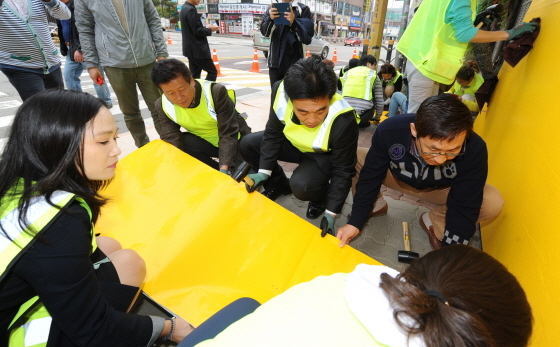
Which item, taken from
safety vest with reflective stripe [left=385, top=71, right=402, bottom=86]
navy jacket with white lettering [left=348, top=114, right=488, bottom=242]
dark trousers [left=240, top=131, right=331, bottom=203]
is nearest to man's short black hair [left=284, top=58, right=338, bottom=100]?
navy jacket with white lettering [left=348, top=114, right=488, bottom=242]

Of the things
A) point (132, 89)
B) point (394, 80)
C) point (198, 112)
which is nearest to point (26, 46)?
point (132, 89)

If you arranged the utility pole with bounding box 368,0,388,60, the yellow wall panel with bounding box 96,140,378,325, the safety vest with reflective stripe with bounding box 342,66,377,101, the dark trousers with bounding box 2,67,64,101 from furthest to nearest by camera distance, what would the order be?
the utility pole with bounding box 368,0,388,60
the safety vest with reflective stripe with bounding box 342,66,377,101
the dark trousers with bounding box 2,67,64,101
the yellow wall panel with bounding box 96,140,378,325

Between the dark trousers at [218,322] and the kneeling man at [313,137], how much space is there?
0.78 m

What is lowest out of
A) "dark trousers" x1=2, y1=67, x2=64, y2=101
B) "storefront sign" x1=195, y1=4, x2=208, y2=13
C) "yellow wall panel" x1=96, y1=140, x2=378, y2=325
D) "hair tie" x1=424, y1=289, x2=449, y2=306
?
"yellow wall panel" x1=96, y1=140, x2=378, y2=325

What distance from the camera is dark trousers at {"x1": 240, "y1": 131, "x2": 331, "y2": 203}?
1.94 m

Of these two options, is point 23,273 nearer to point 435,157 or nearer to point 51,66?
point 435,157

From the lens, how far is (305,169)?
6.55 ft

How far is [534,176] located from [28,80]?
3370mm

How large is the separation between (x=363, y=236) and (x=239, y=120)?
1.32 metres

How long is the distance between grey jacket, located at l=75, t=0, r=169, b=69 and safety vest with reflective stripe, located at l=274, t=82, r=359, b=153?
4.64 ft

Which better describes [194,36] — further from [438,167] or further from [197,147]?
[438,167]

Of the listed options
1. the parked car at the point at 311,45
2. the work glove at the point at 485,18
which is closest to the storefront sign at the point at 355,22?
the parked car at the point at 311,45

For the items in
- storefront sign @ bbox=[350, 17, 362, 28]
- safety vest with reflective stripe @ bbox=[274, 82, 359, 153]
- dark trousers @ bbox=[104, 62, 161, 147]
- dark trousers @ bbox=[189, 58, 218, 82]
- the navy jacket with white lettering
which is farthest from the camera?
storefront sign @ bbox=[350, 17, 362, 28]

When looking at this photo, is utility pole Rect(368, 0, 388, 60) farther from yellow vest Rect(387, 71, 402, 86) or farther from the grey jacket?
the grey jacket
